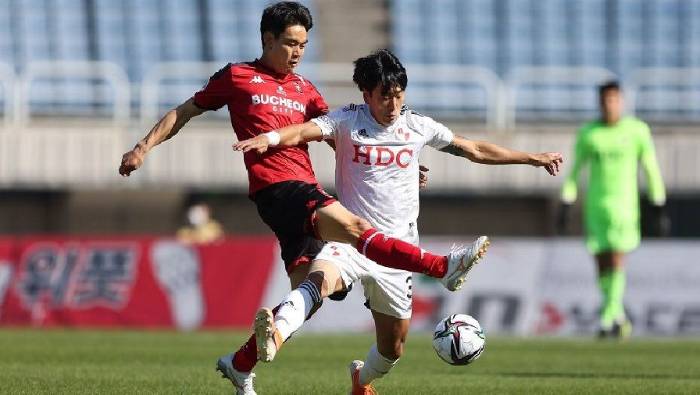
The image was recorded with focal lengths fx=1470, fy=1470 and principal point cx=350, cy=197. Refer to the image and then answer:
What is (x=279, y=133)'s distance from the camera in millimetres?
6996

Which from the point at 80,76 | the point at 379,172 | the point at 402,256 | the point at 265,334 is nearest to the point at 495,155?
the point at 379,172

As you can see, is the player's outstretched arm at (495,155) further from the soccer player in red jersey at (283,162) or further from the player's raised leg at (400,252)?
the player's raised leg at (400,252)

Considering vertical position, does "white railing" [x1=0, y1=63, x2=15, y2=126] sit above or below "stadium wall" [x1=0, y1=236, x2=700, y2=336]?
above

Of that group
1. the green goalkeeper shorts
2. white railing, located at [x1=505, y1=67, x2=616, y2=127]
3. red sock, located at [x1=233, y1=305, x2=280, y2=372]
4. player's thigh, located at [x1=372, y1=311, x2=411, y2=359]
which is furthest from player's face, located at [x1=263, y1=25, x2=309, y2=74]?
white railing, located at [x1=505, y1=67, x2=616, y2=127]

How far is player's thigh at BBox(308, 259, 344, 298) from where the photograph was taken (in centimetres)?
690

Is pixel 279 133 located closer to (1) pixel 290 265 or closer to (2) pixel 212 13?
(1) pixel 290 265

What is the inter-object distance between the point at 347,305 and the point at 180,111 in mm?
9769

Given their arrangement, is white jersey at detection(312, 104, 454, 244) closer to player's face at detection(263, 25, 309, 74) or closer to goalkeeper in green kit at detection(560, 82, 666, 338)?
player's face at detection(263, 25, 309, 74)

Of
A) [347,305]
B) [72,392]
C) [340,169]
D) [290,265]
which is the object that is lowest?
[347,305]

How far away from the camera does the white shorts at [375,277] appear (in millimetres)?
7145

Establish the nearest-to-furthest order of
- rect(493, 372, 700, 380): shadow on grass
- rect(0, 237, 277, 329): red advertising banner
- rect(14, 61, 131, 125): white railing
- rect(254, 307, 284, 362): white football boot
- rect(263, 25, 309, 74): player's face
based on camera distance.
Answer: rect(254, 307, 284, 362): white football boot, rect(263, 25, 309, 74): player's face, rect(493, 372, 700, 380): shadow on grass, rect(0, 237, 277, 329): red advertising banner, rect(14, 61, 131, 125): white railing

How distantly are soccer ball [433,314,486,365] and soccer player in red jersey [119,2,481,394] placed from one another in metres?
0.54

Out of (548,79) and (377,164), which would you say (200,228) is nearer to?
(548,79)

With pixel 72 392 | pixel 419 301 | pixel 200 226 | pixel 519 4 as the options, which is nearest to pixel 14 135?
pixel 200 226
